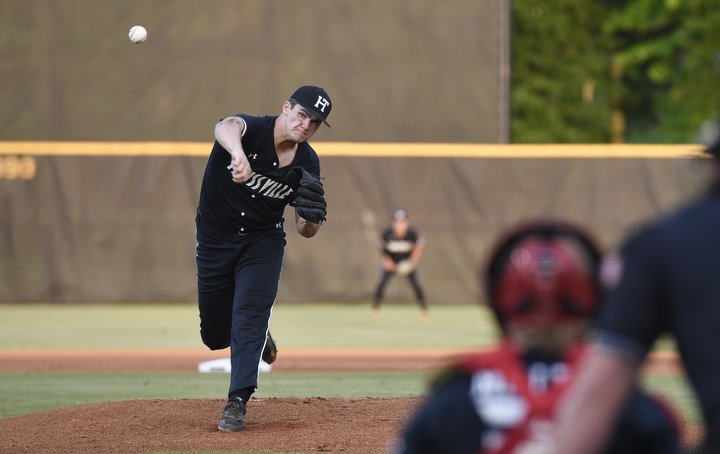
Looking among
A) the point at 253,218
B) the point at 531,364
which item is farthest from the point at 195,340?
the point at 531,364

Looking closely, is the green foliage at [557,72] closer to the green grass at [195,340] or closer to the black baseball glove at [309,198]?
the green grass at [195,340]

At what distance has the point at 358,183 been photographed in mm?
20562

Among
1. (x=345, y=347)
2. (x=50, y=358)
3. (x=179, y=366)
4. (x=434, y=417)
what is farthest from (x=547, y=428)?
(x=345, y=347)

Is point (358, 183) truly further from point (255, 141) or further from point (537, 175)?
point (255, 141)

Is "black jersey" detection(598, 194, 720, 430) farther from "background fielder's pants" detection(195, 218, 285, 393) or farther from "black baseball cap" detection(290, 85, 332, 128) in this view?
"background fielder's pants" detection(195, 218, 285, 393)

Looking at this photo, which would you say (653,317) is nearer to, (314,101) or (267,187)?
(314,101)

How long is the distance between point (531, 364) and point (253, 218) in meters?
4.88

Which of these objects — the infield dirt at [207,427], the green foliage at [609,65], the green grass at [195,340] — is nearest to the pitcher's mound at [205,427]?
the infield dirt at [207,427]

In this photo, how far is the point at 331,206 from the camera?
20688mm

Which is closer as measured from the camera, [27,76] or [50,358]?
[50,358]

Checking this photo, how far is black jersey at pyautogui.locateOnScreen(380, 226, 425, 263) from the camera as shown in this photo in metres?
18.8

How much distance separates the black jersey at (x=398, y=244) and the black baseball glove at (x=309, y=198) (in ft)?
38.9

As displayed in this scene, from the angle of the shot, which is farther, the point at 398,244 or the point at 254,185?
Result: the point at 398,244

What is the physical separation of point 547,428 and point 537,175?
18.8m
